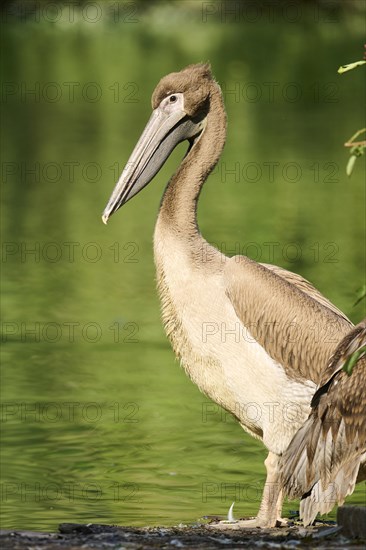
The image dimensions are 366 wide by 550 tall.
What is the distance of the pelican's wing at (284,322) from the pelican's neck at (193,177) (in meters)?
0.50

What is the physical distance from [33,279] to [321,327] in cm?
832

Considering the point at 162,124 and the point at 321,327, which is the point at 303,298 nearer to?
the point at 321,327

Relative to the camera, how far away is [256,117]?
29906 millimetres

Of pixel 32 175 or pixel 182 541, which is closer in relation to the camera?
pixel 182 541

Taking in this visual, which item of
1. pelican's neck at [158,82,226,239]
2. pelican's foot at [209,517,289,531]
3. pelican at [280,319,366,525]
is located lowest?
pelican's foot at [209,517,289,531]

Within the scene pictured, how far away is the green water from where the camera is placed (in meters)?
8.62

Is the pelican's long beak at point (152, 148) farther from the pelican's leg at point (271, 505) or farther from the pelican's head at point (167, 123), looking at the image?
the pelican's leg at point (271, 505)

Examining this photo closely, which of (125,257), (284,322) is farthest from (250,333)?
(125,257)

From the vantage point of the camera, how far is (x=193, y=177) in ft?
25.4

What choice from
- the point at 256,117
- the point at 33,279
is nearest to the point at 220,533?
the point at 33,279


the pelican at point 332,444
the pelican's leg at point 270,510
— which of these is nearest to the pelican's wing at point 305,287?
the pelican's leg at point 270,510

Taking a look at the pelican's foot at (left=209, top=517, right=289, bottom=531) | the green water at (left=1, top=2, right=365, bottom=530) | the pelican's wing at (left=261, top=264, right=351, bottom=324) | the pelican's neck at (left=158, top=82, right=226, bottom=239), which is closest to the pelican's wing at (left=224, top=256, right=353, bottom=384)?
the pelican's wing at (left=261, top=264, right=351, bottom=324)

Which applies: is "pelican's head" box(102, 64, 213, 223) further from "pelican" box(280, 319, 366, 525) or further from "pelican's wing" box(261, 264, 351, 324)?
"pelican" box(280, 319, 366, 525)

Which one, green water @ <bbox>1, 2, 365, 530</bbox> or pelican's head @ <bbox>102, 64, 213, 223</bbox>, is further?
green water @ <bbox>1, 2, 365, 530</bbox>
